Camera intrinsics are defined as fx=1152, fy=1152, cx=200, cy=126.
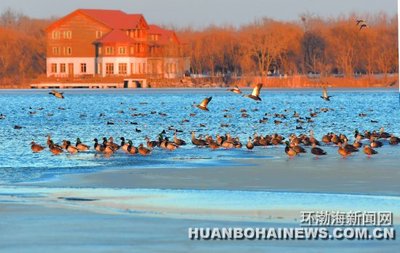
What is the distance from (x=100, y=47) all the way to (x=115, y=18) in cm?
596

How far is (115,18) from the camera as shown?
12206 centimetres

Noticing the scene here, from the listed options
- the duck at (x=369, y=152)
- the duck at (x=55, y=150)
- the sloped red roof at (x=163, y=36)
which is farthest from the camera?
the sloped red roof at (x=163, y=36)

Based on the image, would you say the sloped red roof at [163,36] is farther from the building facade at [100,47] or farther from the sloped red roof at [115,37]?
the sloped red roof at [115,37]

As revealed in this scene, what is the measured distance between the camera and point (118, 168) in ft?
75.8

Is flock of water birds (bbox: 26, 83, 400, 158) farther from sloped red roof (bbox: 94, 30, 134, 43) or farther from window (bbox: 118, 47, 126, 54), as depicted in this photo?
window (bbox: 118, 47, 126, 54)

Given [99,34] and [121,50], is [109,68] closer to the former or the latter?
[121,50]

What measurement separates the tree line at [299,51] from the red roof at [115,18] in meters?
10.8

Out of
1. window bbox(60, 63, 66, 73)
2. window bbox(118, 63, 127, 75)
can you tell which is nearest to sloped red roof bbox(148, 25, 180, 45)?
window bbox(118, 63, 127, 75)

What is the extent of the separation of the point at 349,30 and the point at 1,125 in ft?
271

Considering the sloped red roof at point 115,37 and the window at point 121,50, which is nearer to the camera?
the sloped red roof at point 115,37

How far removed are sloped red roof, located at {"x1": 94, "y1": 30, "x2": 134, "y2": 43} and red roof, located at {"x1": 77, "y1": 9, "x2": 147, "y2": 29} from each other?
47.9 inches

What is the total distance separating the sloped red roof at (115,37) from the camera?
116875 mm

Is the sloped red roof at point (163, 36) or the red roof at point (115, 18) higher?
the red roof at point (115, 18)

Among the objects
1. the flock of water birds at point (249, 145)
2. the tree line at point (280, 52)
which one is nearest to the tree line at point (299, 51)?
the tree line at point (280, 52)
